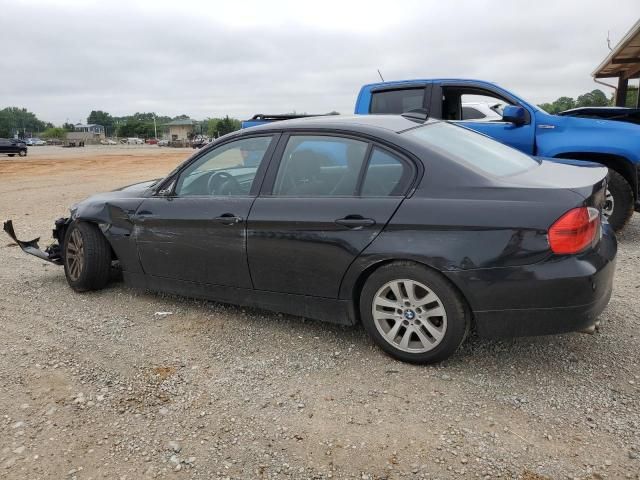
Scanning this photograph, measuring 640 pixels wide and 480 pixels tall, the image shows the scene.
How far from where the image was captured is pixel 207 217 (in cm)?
390

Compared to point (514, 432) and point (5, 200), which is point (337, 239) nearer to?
point (514, 432)

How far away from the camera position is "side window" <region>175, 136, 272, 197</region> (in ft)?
12.8

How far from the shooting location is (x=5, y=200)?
12250 mm

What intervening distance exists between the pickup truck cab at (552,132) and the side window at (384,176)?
2602mm

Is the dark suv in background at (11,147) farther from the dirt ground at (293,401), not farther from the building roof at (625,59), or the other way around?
the dirt ground at (293,401)

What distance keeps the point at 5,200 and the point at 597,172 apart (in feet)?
41.3

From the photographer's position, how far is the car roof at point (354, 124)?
354 cm

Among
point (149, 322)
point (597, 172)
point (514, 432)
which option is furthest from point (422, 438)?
point (149, 322)

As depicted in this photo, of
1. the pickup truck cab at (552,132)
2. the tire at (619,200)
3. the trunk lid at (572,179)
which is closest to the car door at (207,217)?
the trunk lid at (572,179)

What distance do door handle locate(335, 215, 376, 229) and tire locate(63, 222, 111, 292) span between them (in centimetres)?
249

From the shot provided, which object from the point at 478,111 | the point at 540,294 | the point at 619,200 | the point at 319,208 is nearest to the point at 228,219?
the point at 319,208

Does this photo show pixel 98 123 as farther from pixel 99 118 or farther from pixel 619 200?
pixel 619 200

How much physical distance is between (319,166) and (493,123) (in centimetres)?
367

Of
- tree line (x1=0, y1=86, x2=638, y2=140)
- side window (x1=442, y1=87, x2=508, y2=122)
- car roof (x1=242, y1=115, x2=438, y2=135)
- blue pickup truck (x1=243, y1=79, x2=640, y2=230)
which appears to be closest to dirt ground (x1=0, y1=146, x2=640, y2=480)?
car roof (x1=242, y1=115, x2=438, y2=135)
